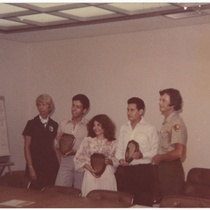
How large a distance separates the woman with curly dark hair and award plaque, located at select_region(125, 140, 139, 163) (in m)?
0.24

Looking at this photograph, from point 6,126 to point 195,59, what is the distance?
279 centimetres

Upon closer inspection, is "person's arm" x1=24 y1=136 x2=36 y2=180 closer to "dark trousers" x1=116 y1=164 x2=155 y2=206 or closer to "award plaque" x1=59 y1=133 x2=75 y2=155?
"award plaque" x1=59 y1=133 x2=75 y2=155

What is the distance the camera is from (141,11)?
514 cm

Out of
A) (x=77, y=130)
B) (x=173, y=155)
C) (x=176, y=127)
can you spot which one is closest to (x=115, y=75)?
(x=77, y=130)

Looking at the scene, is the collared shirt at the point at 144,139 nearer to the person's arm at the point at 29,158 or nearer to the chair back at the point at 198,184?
the chair back at the point at 198,184

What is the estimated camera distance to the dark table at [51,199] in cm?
371

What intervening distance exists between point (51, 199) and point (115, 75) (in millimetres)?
3041

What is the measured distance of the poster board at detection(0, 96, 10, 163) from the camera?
690 centimetres

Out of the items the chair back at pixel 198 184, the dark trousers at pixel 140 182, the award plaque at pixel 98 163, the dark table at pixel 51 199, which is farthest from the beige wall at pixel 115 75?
the dark table at pixel 51 199

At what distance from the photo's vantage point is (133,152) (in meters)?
4.88

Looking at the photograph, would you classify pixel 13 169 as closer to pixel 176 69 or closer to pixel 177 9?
pixel 176 69

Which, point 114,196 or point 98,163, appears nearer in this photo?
point 114,196

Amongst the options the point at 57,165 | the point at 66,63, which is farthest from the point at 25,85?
the point at 57,165

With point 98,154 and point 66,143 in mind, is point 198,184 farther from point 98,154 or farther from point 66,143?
point 66,143
